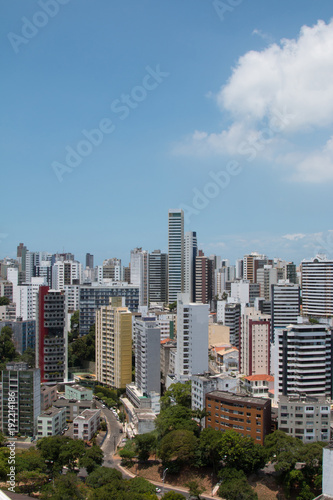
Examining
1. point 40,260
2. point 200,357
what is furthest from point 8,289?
point 200,357

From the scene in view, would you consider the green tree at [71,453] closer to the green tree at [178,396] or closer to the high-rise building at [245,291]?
the green tree at [178,396]

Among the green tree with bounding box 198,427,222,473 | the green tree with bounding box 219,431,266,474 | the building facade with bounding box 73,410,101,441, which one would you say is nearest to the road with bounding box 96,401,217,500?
the building facade with bounding box 73,410,101,441

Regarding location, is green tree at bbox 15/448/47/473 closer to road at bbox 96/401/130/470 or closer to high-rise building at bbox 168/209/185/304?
road at bbox 96/401/130/470

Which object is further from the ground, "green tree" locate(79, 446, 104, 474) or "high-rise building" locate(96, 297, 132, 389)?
"high-rise building" locate(96, 297, 132, 389)

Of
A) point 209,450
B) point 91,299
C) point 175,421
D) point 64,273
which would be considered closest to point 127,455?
point 175,421

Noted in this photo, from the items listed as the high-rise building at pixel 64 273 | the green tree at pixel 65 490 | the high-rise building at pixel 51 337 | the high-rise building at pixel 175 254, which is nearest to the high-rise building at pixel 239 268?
the high-rise building at pixel 175 254

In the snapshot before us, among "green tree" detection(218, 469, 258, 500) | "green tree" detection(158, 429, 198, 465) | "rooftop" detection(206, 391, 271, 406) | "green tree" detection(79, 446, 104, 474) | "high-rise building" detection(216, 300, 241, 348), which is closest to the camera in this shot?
"green tree" detection(218, 469, 258, 500)

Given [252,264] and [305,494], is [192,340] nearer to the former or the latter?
[305,494]
